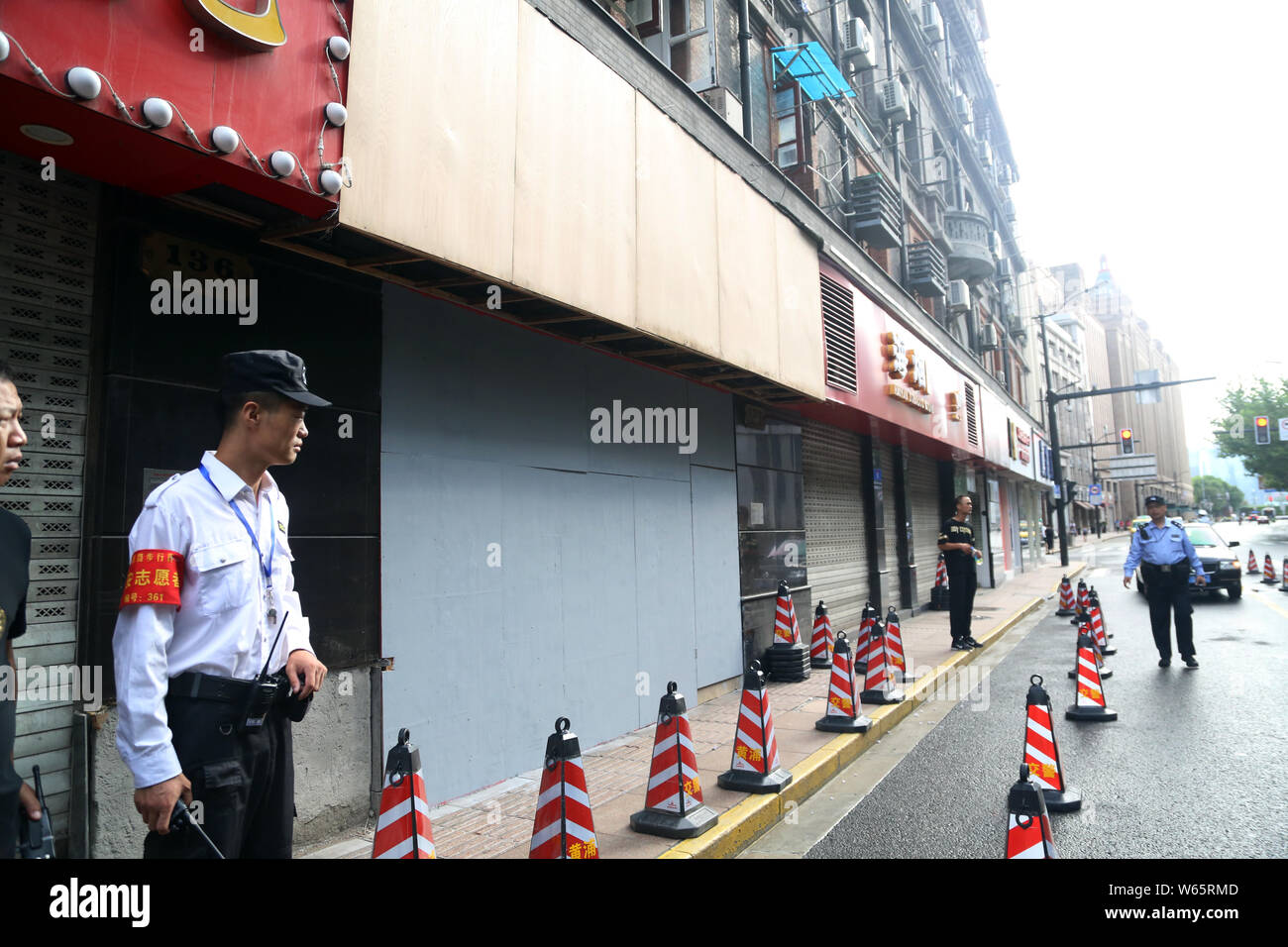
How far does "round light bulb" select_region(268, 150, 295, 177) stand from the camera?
3.59 m

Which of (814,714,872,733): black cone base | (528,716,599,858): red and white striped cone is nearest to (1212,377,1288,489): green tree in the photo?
(814,714,872,733): black cone base

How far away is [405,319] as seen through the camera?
5.34m

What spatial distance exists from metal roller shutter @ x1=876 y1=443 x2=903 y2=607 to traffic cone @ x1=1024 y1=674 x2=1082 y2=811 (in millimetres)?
10360

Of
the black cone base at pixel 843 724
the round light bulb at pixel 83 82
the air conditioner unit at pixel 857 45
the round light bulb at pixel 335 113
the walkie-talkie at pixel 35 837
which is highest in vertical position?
the air conditioner unit at pixel 857 45

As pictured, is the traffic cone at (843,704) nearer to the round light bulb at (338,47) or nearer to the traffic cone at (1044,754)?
the traffic cone at (1044,754)

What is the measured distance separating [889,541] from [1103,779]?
10.2m

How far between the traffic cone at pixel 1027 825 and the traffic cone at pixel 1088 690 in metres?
5.00

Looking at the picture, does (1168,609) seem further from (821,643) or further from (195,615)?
(195,615)

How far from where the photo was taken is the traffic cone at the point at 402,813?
3158 mm

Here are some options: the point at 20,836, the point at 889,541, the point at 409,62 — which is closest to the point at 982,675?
the point at 889,541

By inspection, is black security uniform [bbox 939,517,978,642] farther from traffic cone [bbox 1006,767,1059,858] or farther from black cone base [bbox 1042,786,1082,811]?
traffic cone [bbox 1006,767,1059,858]

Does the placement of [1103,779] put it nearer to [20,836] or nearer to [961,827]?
[961,827]

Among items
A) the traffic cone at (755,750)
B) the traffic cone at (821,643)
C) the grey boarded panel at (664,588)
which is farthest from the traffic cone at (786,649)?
the traffic cone at (755,750)

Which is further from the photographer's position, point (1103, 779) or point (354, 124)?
point (1103, 779)
